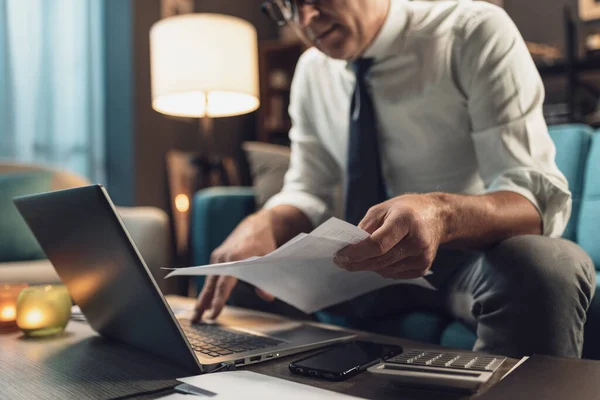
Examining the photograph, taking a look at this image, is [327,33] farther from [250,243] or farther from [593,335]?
[593,335]

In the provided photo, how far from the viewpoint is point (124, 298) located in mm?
621

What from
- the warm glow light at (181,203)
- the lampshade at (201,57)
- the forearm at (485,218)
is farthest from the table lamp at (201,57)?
the forearm at (485,218)

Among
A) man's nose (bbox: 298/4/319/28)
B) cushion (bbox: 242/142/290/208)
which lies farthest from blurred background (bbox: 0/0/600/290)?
man's nose (bbox: 298/4/319/28)

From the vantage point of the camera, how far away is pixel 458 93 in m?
1.04

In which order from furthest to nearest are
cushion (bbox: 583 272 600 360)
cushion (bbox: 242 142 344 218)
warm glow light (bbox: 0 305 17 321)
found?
cushion (bbox: 242 142 344 218), cushion (bbox: 583 272 600 360), warm glow light (bbox: 0 305 17 321)

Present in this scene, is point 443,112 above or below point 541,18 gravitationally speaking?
below

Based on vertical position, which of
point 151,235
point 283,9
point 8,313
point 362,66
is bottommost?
point 151,235

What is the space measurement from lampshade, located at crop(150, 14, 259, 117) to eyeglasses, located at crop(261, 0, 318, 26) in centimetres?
107

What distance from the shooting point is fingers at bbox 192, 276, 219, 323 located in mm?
858

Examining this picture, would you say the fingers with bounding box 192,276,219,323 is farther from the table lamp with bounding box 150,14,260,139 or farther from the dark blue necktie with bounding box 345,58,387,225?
the table lamp with bounding box 150,14,260,139

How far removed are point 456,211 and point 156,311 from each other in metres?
0.40

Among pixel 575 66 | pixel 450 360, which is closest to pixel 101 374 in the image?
pixel 450 360

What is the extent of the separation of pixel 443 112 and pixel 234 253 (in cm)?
48

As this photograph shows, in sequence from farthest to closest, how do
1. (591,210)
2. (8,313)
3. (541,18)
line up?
(541,18) → (591,210) → (8,313)
